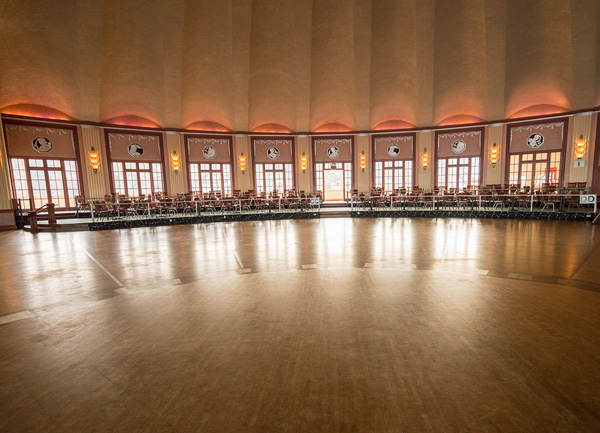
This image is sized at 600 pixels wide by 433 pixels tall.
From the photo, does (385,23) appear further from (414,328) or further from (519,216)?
(414,328)

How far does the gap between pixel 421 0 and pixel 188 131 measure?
13.3 metres

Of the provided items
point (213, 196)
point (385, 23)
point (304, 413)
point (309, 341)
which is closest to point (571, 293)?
point (309, 341)

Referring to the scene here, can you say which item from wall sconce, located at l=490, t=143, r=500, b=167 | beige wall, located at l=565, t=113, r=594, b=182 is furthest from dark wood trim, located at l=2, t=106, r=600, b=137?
wall sconce, located at l=490, t=143, r=500, b=167

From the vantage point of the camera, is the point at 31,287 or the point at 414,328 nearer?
the point at 414,328

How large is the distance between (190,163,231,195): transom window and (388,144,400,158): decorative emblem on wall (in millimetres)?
9211

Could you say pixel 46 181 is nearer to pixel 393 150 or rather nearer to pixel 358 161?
pixel 358 161

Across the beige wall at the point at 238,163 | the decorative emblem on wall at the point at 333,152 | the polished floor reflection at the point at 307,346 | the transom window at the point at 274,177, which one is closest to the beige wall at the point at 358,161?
the decorative emblem on wall at the point at 333,152

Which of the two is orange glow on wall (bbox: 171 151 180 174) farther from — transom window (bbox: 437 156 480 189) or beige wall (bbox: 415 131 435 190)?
transom window (bbox: 437 156 480 189)

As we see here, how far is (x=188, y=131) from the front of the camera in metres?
15.9

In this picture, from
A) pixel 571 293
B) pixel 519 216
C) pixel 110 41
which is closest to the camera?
pixel 571 293

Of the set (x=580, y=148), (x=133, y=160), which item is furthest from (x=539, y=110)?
(x=133, y=160)

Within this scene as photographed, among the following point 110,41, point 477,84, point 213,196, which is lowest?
point 213,196

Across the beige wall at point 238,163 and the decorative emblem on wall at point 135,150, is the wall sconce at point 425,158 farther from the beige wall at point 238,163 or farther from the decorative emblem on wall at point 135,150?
the decorative emblem on wall at point 135,150

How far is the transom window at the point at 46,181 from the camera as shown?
12.3 m
